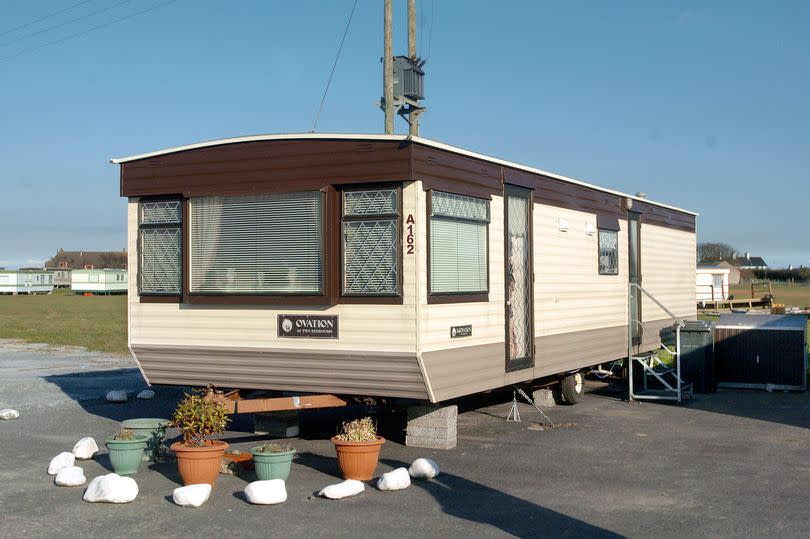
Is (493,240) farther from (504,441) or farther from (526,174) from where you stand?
(504,441)

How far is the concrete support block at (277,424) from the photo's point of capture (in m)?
11.7

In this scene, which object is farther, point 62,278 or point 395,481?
point 62,278

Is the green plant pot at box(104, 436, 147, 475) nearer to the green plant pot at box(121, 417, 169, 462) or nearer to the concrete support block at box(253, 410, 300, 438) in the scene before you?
the green plant pot at box(121, 417, 169, 462)

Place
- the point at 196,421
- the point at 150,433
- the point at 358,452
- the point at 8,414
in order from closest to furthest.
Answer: the point at 196,421, the point at 358,452, the point at 150,433, the point at 8,414

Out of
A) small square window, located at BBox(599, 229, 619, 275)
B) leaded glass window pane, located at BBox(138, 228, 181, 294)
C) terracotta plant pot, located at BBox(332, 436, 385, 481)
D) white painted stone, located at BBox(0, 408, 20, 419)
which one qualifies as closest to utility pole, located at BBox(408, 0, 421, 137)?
small square window, located at BBox(599, 229, 619, 275)

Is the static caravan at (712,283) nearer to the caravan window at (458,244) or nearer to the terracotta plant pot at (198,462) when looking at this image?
the caravan window at (458,244)

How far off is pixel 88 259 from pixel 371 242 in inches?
5147

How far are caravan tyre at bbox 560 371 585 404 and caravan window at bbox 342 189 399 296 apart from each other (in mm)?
5527

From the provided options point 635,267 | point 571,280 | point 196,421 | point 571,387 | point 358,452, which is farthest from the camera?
point 635,267

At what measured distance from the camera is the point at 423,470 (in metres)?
8.94

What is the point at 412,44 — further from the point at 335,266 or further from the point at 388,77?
the point at 335,266

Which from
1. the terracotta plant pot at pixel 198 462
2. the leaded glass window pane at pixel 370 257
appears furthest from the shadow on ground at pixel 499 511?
the leaded glass window pane at pixel 370 257

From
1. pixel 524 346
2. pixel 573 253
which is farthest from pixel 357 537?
pixel 573 253

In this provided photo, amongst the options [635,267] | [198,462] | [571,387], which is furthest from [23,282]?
[198,462]
